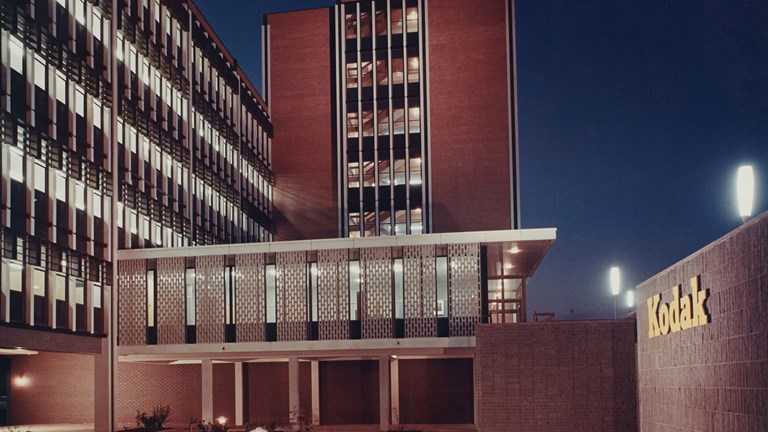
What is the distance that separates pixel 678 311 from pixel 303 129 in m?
45.3

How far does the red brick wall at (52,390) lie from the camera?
39969 millimetres

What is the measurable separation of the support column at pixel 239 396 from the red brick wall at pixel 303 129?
1746cm

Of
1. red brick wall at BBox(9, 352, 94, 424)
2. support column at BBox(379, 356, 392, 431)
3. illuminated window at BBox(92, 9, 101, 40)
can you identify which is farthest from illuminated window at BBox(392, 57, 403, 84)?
red brick wall at BBox(9, 352, 94, 424)

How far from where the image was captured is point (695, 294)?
14.6m

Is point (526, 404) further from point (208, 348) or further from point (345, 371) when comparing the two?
point (345, 371)

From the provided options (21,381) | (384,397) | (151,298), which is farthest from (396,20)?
(21,381)

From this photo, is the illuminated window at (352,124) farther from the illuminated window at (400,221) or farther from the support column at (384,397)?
the support column at (384,397)

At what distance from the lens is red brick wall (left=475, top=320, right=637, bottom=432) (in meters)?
26.8

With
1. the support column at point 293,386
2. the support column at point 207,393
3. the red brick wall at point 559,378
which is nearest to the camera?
the red brick wall at point 559,378

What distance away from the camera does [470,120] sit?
5634 cm

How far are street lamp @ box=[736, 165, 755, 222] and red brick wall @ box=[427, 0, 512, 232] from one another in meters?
42.6

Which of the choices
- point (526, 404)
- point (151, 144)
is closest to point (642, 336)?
point (526, 404)

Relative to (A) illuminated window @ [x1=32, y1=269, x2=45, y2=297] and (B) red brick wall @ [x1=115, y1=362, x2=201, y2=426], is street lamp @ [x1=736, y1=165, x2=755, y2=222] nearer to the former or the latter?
(A) illuminated window @ [x1=32, y1=269, x2=45, y2=297]

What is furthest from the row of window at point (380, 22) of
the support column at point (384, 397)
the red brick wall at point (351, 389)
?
the support column at point (384, 397)
